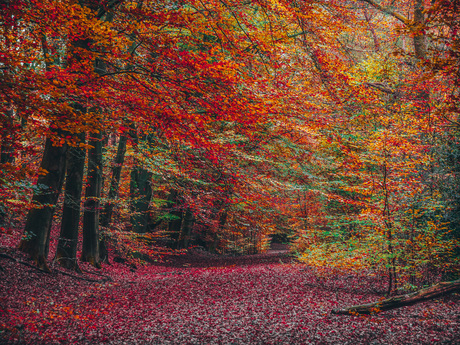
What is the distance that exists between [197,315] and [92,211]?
6035 mm

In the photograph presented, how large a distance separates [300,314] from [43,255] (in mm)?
6959

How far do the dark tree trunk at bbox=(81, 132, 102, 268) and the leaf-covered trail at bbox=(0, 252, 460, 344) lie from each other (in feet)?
6.53

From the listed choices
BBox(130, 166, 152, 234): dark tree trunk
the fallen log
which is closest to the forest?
the fallen log

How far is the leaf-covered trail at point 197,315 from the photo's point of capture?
5.68 metres

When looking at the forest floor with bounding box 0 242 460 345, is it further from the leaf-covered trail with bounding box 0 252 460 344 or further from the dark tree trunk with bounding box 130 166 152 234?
the dark tree trunk with bounding box 130 166 152 234

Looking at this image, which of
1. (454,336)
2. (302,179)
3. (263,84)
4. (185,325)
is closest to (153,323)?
(185,325)

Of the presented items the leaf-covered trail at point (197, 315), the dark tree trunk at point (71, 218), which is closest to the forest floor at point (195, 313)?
the leaf-covered trail at point (197, 315)

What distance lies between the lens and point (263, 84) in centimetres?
859

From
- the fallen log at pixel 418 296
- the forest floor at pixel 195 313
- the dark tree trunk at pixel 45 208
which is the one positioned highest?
the dark tree trunk at pixel 45 208

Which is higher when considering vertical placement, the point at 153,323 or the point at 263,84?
the point at 263,84

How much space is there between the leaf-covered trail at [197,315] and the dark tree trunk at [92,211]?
1992mm

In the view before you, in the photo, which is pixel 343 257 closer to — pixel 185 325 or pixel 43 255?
pixel 185 325

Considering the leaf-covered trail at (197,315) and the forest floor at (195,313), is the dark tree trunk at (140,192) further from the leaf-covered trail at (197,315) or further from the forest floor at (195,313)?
the leaf-covered trail at (197,315)

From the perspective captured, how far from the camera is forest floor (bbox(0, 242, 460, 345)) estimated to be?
5680 millimetres
